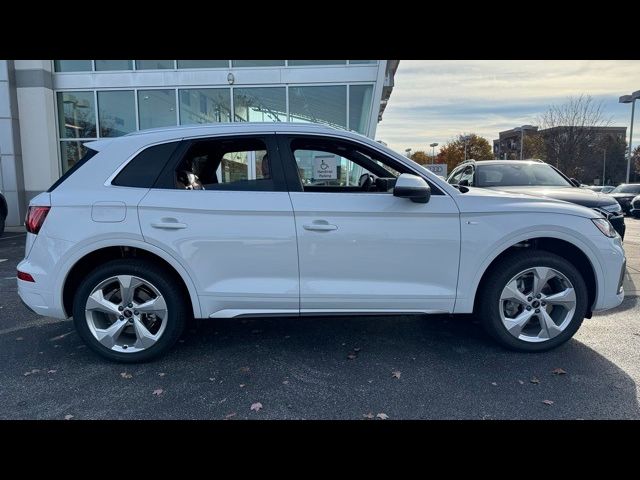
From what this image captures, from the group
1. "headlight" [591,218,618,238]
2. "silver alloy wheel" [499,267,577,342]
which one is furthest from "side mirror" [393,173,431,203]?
"headlight" [591,218,618,238]

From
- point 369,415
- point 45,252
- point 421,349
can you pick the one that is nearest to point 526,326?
point 421,349

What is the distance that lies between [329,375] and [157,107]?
11.8 metres

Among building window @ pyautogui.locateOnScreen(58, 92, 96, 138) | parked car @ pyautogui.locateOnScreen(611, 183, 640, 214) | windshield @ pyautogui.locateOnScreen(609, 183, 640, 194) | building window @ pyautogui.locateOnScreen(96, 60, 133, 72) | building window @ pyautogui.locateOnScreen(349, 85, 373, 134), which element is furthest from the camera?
windshield @ pyautogui.locateOnScreen(609, 183, 640, 194)

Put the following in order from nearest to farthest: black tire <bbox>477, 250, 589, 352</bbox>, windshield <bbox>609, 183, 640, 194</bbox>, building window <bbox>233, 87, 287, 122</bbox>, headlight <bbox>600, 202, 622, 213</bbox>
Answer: black tire <bbox>477, 250, 589, 352</bbox>
headlight <bbox>600, 202, 622, 213</bbox>
building window <bbox>233, 87, 287, 122</bbox>
windshield <bbox>609, 183, 640, 194</bbox>

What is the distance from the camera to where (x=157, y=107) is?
12586 mm

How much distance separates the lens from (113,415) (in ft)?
8.80

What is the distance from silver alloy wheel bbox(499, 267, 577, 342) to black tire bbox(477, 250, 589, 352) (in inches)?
1.3

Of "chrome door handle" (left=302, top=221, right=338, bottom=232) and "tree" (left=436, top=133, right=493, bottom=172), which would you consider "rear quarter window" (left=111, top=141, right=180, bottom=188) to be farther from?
"tree" (left=436, top=133, right=493, bottom=172)

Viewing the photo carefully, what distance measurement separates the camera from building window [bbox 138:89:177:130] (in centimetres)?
1249

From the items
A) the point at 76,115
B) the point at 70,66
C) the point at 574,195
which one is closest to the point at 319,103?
the point at 76,115

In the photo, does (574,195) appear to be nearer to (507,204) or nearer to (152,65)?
(507,204)

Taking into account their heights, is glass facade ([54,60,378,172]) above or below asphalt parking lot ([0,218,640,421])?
above
